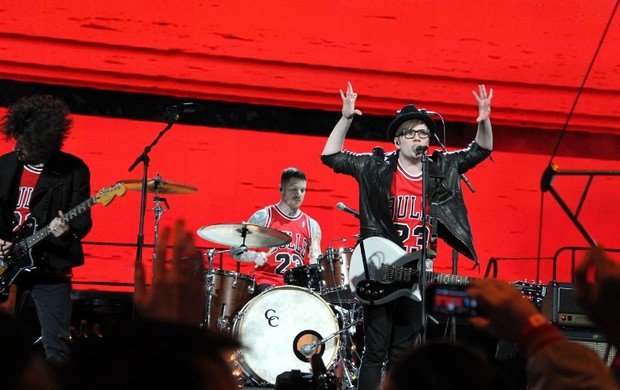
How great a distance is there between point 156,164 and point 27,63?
152 centimetres

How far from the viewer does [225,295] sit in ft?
25.3

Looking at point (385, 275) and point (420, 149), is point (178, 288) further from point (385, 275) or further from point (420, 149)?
point (420, 149)

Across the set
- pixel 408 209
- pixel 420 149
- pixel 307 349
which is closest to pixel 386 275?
pixel 408 209

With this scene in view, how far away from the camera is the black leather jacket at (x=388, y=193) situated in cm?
557

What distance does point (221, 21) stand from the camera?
8742 mm

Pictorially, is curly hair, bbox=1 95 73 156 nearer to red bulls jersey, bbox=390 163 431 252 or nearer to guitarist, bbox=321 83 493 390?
guitarist, bbox=321 83 493 390

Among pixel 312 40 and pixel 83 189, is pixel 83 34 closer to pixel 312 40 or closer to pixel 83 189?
pixel 312 40

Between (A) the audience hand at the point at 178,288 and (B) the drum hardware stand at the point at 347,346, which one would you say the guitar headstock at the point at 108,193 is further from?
(A) the audience hand at the point at 178,288

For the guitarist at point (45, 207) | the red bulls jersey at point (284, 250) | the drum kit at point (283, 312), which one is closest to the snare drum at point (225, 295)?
the drum kit at point (283, 312)

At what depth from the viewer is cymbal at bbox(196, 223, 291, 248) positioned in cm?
744

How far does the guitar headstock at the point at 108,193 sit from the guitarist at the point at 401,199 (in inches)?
65.9

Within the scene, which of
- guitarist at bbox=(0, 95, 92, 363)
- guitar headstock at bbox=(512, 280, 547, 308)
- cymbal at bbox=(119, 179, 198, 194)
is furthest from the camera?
cymbal at bbox=(119, 179, 198, 194)

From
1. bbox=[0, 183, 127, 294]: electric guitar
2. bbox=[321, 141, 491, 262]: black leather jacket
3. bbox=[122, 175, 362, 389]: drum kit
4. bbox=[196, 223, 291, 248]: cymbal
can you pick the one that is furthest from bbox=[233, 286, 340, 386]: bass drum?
bbox=[0, 183, 127, 294]: electric guitar

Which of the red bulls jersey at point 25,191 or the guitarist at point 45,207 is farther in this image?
the red bulls jersey at point 25,191
